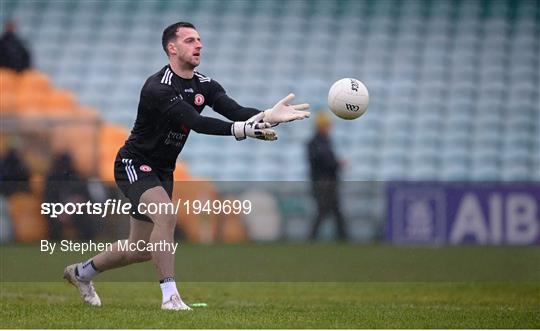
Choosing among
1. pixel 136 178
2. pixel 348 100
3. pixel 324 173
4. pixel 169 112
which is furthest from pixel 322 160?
pixel 169 112

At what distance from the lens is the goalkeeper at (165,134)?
7355mm

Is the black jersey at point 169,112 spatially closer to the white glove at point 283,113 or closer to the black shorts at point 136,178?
the black shorts at point 136,178

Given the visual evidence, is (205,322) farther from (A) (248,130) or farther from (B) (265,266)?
(B) (265,266)

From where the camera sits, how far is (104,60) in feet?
65.2

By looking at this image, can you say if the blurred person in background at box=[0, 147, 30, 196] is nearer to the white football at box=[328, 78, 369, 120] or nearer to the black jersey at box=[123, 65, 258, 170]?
the black jersey at box=[123, 65, 258, 170]

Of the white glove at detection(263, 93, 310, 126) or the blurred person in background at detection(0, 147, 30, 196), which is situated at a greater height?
the white glove at detection(263, 93, 310, 126)

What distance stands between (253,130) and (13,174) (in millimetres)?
7543

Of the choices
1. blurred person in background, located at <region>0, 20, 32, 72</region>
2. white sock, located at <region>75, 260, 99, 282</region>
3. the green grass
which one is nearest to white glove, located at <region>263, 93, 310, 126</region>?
the green grass

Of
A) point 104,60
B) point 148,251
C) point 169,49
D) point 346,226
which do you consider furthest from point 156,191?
point 104,60

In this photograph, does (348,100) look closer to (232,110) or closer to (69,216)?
(232,110)

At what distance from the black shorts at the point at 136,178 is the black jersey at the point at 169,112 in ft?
0.17

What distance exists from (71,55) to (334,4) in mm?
5047

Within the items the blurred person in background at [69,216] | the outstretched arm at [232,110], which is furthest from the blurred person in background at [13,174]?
the outstretched arm at [232,110]

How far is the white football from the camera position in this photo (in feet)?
25.0
